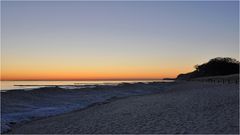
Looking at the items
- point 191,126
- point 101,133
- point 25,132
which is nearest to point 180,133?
point 191,126

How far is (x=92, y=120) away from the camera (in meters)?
16.8

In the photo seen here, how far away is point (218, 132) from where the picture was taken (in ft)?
35.1

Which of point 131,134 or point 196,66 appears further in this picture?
point 196,66

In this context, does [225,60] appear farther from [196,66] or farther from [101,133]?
[101,133]

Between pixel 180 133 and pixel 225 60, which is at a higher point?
pixel 225 60

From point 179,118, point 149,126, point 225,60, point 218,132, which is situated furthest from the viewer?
point 225,60

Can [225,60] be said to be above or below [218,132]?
above

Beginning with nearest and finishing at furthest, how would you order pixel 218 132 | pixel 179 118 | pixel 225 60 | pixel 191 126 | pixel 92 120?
pixel 218 132 < pixel 191 126 < pixel 179 118 < pixel 92 120 < pixel 225 60

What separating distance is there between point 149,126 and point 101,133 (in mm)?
2073

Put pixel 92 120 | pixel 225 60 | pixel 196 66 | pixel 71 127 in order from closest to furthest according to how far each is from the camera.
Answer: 1. pixel 71 127
2. pixel 92 120
3. pixel 225 60
4. pixel 196 66

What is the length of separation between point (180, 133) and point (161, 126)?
1.63 m

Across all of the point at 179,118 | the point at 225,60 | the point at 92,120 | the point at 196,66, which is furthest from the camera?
the point at 196,66

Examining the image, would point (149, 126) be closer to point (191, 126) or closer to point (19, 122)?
point (191, 126)

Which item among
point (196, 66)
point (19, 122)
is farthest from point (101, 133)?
point (196, 66)
